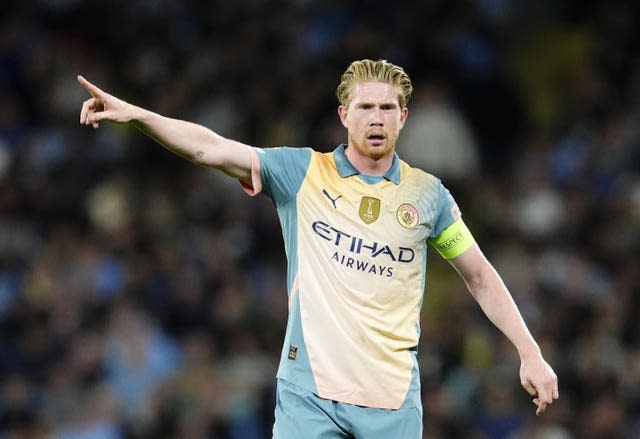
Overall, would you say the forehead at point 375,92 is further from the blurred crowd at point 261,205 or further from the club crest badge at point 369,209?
the blurred crowd at point 261,205

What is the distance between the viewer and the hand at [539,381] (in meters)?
5.79

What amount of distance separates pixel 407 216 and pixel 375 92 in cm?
54

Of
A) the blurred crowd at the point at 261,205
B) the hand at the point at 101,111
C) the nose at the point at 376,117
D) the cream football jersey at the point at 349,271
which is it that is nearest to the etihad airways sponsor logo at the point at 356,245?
the cream football jersey at the point at 349,271

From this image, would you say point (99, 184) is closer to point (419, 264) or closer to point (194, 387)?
point (194, 387)

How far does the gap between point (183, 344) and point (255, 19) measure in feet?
13.6

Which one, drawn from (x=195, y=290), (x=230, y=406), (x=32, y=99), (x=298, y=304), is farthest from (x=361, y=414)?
(x=32, y=99)

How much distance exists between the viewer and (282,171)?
5.83 meters

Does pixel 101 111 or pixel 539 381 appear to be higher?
pixel 101 111

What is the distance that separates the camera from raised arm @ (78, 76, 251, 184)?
5438 millimetres

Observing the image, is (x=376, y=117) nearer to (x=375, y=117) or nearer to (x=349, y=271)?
(x=375, y=117)

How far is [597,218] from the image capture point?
39.5 ft

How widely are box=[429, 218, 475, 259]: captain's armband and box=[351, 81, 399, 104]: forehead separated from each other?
62cm

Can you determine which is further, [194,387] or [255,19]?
[255,19]

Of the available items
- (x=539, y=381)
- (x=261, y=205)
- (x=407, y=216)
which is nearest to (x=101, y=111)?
(x=407, y=216)
